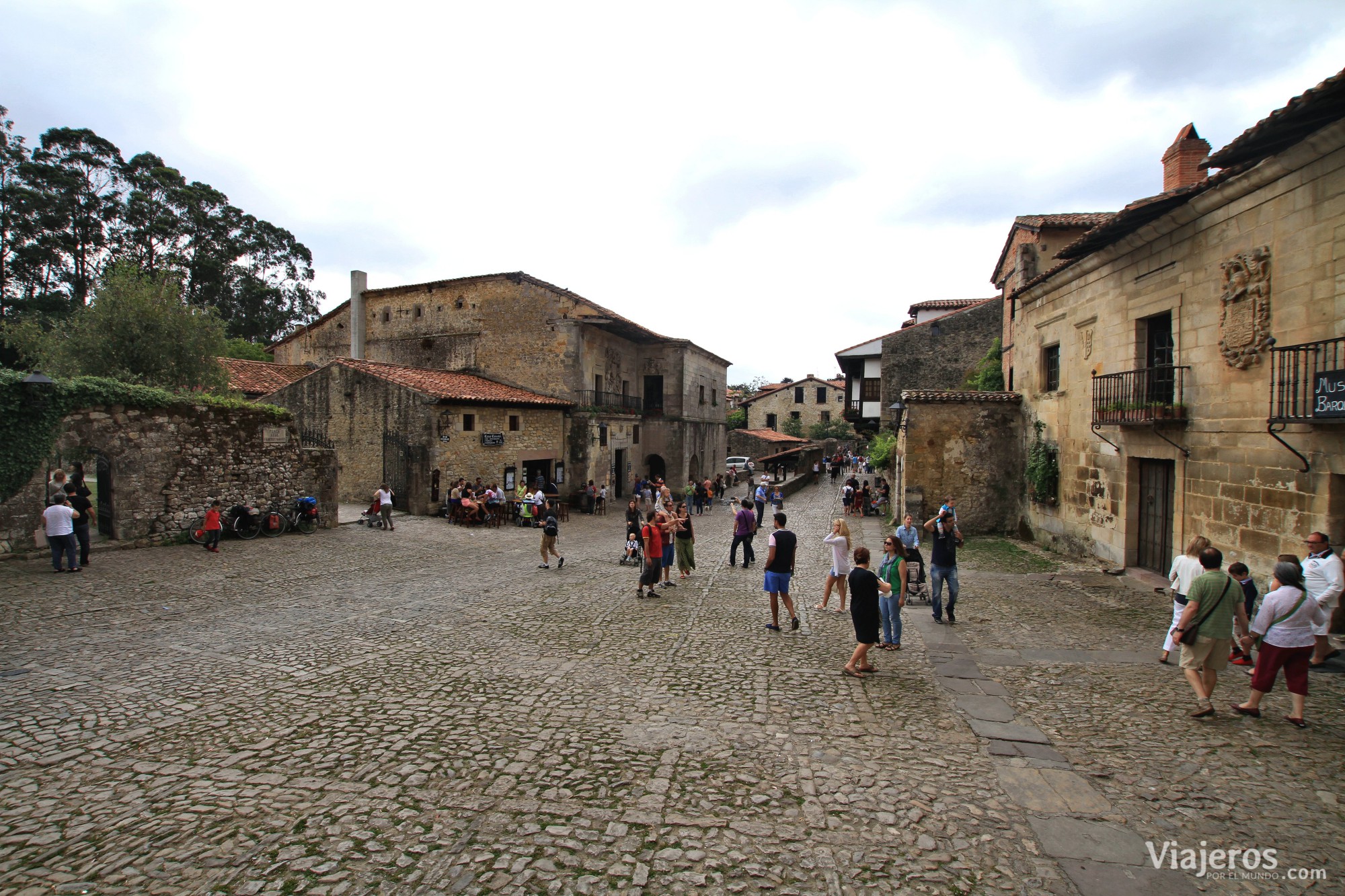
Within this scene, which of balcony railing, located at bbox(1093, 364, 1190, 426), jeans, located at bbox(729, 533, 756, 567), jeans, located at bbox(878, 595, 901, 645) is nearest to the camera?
jeans, located at bbox(878, 595, 901, 645)

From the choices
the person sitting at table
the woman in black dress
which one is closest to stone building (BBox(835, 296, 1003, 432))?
the person sitting at table

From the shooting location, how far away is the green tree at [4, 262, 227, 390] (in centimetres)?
1738

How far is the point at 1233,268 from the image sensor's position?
27.9 feet

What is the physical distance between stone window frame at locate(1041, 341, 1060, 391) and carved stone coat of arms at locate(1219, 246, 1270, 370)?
5.97m

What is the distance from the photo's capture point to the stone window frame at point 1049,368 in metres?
14.7

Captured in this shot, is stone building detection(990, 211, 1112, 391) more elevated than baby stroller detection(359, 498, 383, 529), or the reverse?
stone building detection(990, 211, 1112, 391)

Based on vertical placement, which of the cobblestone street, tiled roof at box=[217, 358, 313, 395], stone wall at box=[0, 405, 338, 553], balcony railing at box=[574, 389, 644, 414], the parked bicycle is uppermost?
tiled roof at box=[217, 358, 313, 395]

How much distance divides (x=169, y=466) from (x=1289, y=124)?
1895 centimetres

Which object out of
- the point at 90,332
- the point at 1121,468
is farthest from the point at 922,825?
the point at 90,332

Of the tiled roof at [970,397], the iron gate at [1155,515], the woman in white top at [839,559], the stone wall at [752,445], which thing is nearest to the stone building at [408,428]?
the tiled roof at [970,397]

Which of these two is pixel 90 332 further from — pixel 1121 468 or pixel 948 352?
pixel 948 352

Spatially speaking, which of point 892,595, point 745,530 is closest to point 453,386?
point 745,530

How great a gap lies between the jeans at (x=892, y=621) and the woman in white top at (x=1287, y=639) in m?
3.01

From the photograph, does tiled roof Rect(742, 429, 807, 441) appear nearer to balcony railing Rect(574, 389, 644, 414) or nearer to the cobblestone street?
balcony railing Rect(574, 389, 644, 414)
